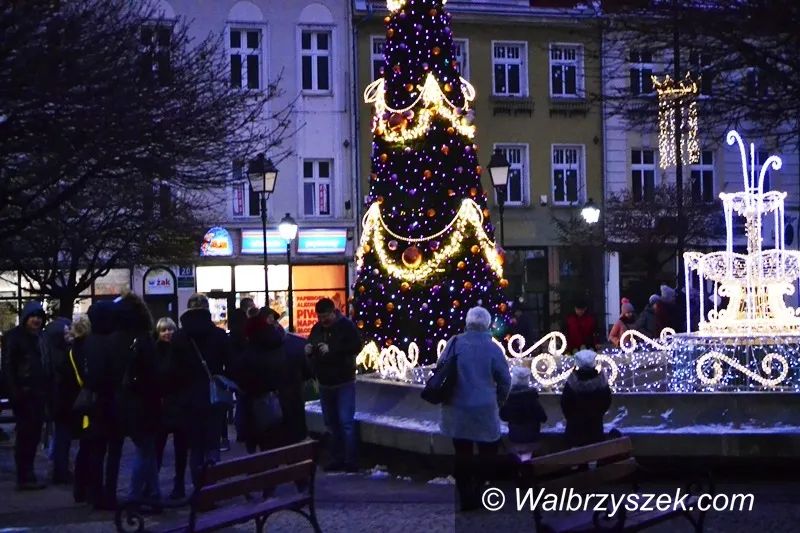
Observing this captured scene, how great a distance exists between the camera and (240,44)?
3797 cm

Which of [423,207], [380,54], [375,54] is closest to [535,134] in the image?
[380,54]

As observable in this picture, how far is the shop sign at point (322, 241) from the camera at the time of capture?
3803 cm

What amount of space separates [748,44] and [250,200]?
24915 millimetres

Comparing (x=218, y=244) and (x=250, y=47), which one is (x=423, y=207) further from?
(x=250, y=47)

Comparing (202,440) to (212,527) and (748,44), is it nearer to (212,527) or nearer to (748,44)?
(212,527)

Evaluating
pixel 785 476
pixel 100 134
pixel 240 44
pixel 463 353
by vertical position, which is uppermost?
pixel 240 44

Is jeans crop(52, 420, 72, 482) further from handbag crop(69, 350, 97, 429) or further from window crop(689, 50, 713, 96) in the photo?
window crop(689, 50, 713, 96)

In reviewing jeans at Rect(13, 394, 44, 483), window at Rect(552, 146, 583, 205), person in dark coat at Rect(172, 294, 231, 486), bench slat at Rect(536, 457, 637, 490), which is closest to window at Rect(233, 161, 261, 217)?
window at Rect(552, 146, 583, 205)

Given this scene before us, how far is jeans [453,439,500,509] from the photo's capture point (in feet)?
36.6

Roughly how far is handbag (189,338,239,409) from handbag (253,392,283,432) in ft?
0.86

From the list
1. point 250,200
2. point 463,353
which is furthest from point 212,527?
point 250,200

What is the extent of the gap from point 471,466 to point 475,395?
0.61 meters

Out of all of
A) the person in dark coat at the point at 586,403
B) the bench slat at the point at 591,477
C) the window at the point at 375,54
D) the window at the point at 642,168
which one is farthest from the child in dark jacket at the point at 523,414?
the window at the point at 642,168

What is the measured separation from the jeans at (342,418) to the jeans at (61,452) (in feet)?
8.74
